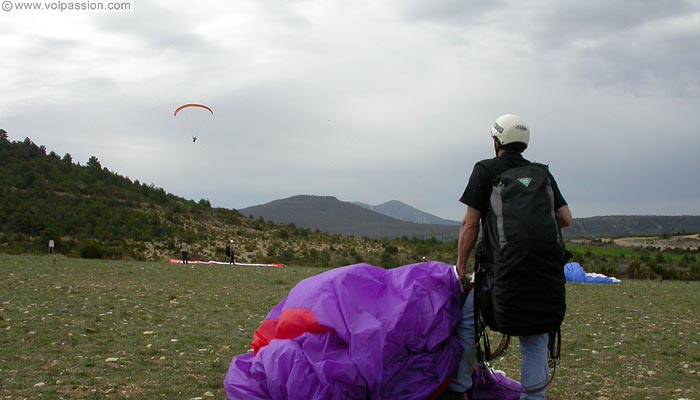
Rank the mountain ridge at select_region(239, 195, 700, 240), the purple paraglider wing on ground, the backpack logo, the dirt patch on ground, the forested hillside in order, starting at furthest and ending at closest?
the mountain ridge at select_region(239, 195, 700, 240) → the dirt patch on ground → the forested hillside → the purple paraglider wing on ground → the backpack logo

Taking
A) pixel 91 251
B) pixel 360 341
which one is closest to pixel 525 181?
pixel 360 341

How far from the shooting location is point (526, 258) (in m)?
4.17

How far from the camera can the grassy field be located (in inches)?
230

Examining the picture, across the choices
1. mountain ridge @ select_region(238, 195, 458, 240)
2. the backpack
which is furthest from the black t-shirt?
mountain ridge @ select_region(238, 195, 458, 240)

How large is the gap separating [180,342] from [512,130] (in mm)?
4986

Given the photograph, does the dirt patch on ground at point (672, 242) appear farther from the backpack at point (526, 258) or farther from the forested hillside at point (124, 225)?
the backpack at point (526, 258)

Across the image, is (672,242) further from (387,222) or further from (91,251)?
(387,222)

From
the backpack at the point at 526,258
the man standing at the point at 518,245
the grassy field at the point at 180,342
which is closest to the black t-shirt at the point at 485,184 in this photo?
the man standing at the point at 518,245

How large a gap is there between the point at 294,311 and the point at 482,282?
1.28 meters

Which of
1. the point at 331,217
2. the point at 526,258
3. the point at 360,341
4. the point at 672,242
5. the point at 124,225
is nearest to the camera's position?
the point at 526,258

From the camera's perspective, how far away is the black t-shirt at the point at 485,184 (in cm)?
454

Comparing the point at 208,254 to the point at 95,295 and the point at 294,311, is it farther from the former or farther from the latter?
the point at 294,311

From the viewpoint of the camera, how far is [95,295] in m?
12.9

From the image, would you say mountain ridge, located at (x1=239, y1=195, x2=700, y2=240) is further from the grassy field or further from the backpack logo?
the backpack logo
